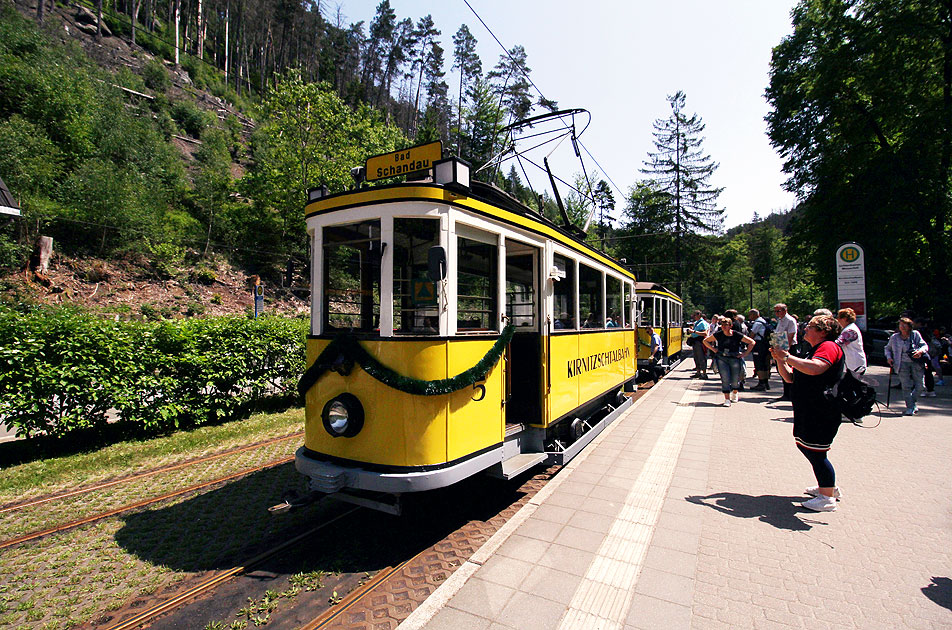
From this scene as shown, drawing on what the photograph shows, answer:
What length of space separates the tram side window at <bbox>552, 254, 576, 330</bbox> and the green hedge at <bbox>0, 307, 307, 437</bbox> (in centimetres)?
589

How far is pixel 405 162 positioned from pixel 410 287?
4.67 ft

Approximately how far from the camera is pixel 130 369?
6.35m

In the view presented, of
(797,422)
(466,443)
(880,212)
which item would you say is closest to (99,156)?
(466,443)

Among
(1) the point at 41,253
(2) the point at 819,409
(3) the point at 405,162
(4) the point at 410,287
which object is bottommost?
(2) the point at 819,409

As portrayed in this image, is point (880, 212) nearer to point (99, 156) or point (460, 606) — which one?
point (460, 606)

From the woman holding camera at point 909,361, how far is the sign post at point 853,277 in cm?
311

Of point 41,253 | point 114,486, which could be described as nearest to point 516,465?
point 114,486

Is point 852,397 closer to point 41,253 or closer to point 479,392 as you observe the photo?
point 479,392

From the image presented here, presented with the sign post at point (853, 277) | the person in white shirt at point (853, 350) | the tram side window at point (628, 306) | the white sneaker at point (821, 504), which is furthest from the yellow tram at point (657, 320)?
the white sneaker at point (821, 504)

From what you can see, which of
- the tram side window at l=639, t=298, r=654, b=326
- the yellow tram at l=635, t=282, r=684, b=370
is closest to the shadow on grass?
the yellow tram at l=635, t=282, r=684, b=370

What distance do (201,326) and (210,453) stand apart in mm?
2351

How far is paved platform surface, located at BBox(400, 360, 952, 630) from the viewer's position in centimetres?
269

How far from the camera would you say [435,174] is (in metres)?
3.83

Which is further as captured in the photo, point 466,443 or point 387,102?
point 387,102
